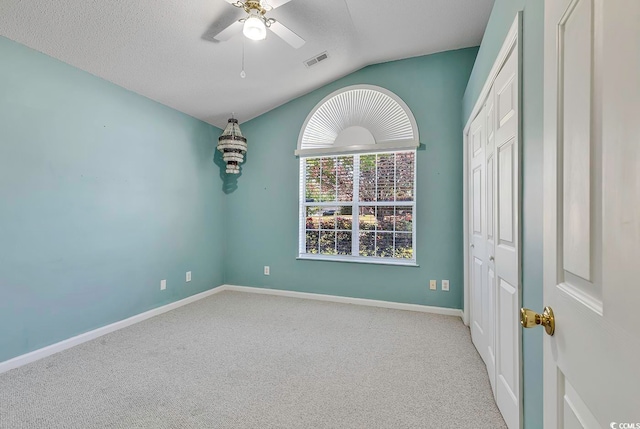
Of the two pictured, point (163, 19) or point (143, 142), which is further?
point (143, 142)

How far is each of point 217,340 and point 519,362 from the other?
2.32 meters

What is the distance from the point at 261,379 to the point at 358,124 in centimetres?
307

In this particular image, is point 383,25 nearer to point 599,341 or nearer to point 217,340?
point 599,341

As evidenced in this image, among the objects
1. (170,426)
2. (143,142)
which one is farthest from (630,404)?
(143,142)

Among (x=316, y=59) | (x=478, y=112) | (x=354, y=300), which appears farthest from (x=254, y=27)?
(x=354, y=300)

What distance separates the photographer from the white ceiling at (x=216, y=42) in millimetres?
2150

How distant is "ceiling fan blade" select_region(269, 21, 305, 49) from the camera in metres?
2.08

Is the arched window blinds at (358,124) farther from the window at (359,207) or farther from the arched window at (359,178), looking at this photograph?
the window at (359,207)

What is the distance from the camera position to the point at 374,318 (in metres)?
3.26

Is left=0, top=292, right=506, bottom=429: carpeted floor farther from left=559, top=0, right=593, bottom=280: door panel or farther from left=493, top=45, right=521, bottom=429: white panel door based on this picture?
left=559, top=0, right=593, bottom=280: door panel

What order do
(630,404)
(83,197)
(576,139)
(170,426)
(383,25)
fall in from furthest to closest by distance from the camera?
(383,25) → (83,197) → (170,426) → (576,139) → (630,404)

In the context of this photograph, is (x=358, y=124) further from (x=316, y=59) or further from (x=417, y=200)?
(x=417, y=200)

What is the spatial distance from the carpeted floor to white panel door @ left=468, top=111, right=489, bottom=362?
0.22 meters

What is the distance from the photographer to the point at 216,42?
2.65 metres
